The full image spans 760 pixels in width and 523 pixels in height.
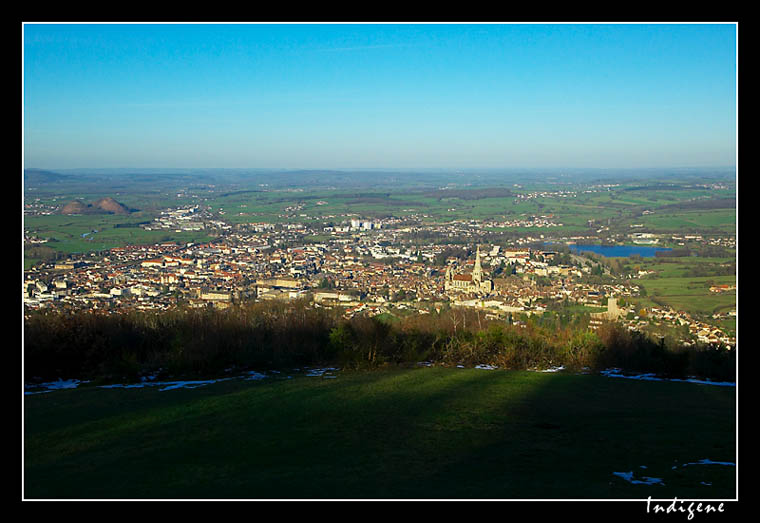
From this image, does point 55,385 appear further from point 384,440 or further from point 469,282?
point 469,282

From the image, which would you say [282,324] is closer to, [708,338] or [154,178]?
[708,338]

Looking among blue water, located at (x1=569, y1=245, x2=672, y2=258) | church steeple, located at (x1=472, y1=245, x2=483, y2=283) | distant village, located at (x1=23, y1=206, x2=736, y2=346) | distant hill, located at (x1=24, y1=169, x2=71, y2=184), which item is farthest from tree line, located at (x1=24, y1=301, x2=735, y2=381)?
distant hill, located at (x1=24, y1=169, x2=71, y2=184)

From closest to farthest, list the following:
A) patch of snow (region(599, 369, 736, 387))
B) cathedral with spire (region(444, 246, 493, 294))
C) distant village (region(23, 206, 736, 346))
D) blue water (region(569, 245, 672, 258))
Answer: patch of snow (region(599, 369, 736, 387)) → distant village (region(23, 206, 736, 346)) → cathedral with spire (region(444, 246, 493, 294)) → blue water (region(569, 245, 672, 258))

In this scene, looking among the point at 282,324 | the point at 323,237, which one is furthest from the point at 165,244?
the point at 282,324

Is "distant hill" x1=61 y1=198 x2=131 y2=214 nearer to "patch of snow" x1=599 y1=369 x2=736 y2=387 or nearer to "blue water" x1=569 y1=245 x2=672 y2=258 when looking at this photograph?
"blue water" x1=569 y1=245 x2=672 y2=258

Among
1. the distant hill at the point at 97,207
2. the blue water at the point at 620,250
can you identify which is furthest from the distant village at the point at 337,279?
the distant hill at the point at 97,207

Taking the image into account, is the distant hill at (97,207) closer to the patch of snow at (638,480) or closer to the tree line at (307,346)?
the tree line at (307,346)
